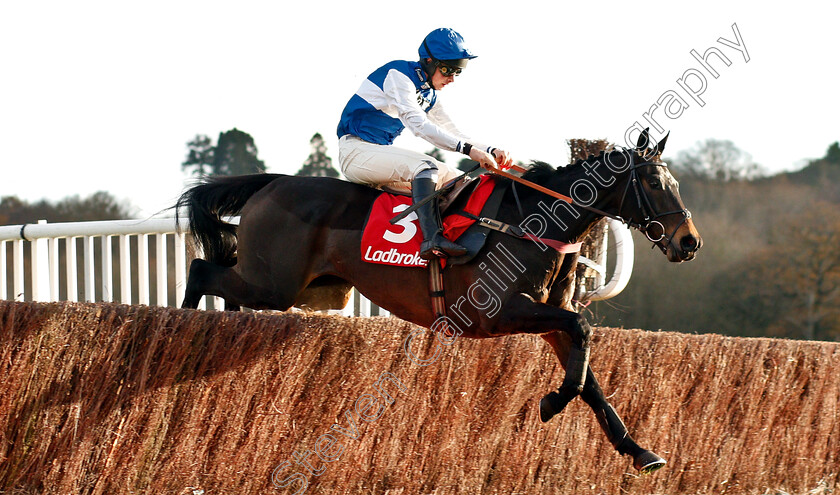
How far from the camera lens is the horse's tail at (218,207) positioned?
551 centimetres

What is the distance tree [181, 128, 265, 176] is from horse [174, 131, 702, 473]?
3969 centimetres

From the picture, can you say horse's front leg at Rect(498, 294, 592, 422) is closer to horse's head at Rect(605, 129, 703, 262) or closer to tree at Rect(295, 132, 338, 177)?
horse's head at Rect(605, 129, 703, 262)

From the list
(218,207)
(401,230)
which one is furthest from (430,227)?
(218,207)

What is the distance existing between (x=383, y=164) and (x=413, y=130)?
1.12 ft

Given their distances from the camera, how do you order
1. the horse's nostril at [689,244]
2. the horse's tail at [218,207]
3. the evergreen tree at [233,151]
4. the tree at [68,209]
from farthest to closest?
the evergreen tree at [233,151] < the tree at [68,209] < the horse's tail at [218,207] < the horse's nostril at [689,244]

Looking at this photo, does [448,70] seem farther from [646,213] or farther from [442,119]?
[646,213]

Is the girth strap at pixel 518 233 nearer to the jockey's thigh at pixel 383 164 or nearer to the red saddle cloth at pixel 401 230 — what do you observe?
the red saddle cloth at pixel 401 230

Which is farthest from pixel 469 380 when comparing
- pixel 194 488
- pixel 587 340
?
pixel 194 488

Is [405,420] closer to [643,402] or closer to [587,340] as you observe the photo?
[587,340]

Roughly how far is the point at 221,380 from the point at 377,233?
3.94 ft

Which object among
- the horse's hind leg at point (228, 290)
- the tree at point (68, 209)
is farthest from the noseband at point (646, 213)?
the tree at point (68, 209)

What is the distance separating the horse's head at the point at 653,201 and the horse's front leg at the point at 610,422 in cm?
81

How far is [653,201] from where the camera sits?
4441mm

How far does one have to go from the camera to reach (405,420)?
4.82 m
